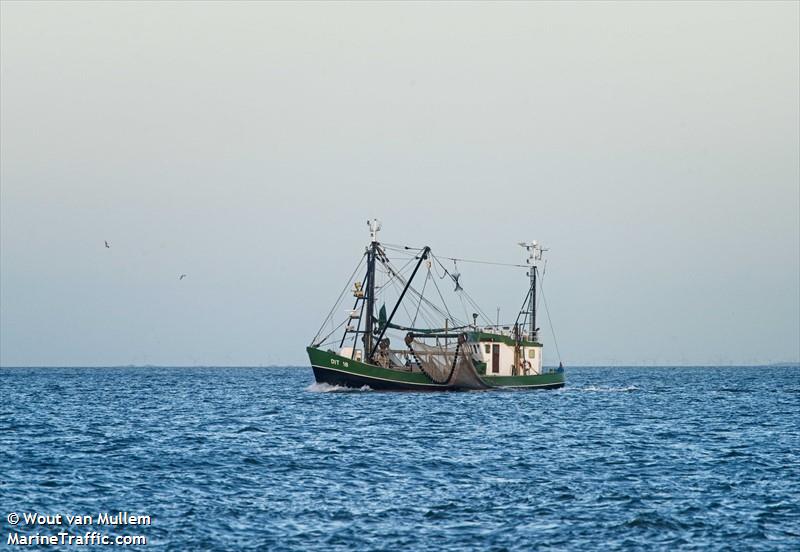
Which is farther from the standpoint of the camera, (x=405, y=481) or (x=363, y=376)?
Answer: (x=363, y=376)

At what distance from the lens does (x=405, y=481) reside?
3728cm

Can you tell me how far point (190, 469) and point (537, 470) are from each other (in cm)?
1255

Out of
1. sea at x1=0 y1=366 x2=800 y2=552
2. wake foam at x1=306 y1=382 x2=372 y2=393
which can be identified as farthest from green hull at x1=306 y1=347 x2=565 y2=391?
sea at x1=0 y1=366 x2=800 y2=552

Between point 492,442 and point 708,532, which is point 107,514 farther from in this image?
point 492,442

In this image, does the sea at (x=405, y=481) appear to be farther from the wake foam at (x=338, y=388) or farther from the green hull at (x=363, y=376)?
the wake foam at (x=338, y=388)

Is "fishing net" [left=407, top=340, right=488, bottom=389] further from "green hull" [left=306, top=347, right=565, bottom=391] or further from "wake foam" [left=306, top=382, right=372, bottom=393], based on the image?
"wake foam" [left=306, top=382, right=372, bottom=393]

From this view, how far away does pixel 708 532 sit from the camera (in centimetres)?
2867

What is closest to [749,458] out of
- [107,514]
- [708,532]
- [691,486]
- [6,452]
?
[691,486]

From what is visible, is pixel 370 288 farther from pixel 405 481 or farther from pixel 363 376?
pixel 405 481

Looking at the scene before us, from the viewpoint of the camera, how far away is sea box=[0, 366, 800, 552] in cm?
2805

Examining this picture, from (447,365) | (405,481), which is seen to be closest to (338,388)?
(447,365)

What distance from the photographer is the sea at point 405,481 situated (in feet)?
92.0

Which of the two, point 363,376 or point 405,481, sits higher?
point 363,376

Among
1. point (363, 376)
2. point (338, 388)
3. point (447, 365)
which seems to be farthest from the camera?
point (338, 388)
